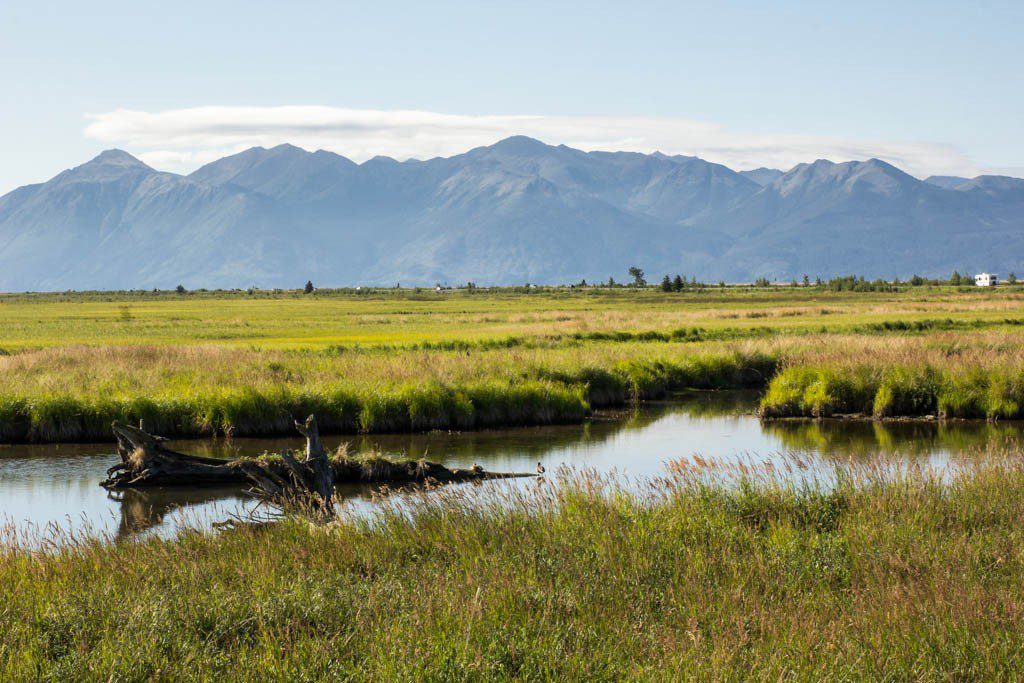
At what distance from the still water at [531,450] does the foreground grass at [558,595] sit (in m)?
6.76

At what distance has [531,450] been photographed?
26719 mm

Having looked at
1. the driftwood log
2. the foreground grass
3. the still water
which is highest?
the foreground grass

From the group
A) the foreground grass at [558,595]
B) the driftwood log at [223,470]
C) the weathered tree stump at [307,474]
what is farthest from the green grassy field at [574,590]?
the driftwood log at [223,470]

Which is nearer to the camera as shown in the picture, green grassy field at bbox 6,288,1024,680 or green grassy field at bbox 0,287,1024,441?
green grassy field at bbox 6,288,1024,680

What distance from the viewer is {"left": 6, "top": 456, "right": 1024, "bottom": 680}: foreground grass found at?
814cm

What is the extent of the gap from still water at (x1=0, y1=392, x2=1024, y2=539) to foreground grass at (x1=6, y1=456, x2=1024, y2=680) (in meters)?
6.76

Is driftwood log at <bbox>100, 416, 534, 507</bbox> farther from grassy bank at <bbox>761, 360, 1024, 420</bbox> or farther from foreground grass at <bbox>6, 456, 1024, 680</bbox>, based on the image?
grassy bank at <bbox>761, 360, 1024, 420</bbox>

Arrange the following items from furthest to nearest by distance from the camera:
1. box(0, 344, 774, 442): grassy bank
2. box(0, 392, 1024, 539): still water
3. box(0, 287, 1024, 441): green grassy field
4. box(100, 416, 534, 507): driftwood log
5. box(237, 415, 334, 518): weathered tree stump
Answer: box(0, 287, 1024, 441): green grassy field < box(0, 344, 774, 442): grassy bank < box(0, 392, 1024, 539): still water < box(100, 416, 534, 507): driftwood log < box(237, 415, 334, 518): weathered tree stump

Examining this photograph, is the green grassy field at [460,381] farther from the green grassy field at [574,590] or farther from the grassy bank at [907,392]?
the green grassy field at [574,590]

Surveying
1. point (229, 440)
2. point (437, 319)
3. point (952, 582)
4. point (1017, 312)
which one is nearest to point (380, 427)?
point (229, 440)

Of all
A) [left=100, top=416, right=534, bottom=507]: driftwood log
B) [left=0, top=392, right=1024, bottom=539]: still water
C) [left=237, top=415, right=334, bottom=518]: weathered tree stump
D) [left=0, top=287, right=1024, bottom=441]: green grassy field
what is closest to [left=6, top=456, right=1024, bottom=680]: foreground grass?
[left=237, top=415, right=334, bottom=518]: weathered tree stump

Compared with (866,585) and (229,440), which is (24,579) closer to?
(866,585)

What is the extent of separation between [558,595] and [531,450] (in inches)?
677

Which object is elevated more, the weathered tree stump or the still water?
the weathered tree stump
